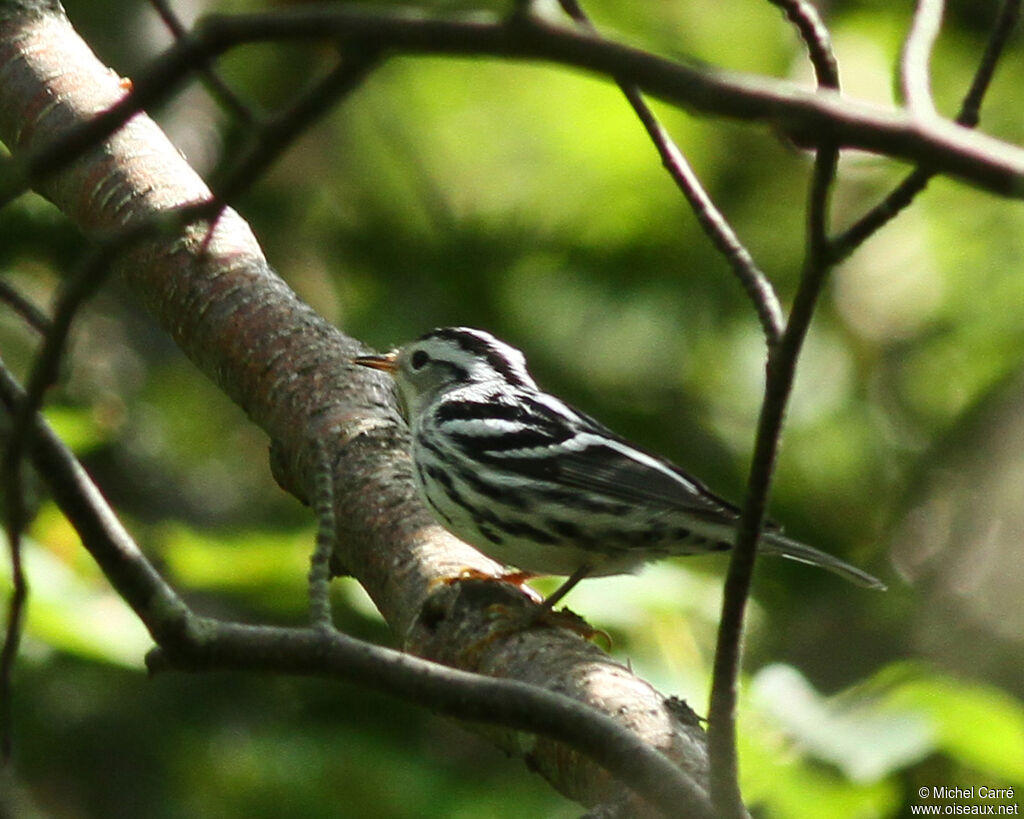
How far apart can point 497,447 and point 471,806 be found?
1.41 m

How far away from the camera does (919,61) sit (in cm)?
200

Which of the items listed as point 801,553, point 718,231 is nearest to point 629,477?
point 801,553

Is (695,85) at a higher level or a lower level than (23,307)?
lower

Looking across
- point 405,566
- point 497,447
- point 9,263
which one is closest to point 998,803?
point 497,447

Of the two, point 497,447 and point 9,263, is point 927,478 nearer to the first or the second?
point 497,447

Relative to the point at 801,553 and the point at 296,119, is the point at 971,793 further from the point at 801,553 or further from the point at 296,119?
the point at 296,119

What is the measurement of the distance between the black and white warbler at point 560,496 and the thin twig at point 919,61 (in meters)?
2.03

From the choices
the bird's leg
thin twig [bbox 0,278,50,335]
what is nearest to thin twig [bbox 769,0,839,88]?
thin twig [bbox 0,278,50,335]

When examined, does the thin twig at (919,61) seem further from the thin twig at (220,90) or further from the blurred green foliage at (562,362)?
the blurred green foliage at (562,362)

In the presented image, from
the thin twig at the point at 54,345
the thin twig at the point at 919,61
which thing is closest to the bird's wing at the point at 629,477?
the thin twig at the point at 919,61

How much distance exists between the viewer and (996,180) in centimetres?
117

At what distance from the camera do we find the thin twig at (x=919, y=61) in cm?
165

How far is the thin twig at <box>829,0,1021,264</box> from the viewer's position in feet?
5.71

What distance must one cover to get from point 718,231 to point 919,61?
450 mm
